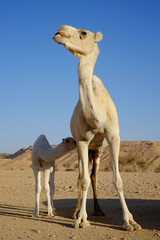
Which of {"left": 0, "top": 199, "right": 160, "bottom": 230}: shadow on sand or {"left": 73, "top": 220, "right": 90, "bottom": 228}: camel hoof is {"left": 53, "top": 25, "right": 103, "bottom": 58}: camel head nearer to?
{"left": 73, "top": 220, "right": 90, "bottom": 228}: camel hoof

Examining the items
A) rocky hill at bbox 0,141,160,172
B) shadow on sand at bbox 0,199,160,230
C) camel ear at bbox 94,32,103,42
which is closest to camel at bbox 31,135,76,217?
shadow on sand at bbox 0,199,160,230

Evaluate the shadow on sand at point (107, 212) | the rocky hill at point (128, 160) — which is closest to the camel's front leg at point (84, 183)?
the shadow on sand at point (107, 212)

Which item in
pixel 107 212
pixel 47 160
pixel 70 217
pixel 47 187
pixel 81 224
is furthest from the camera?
pixel 107 212

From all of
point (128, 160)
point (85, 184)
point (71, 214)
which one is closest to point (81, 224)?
point (85, 184)

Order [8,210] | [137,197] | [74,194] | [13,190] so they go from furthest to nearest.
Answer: [13,190] < [74,194] < [137,197] < [8,210]

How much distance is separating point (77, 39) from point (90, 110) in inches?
53.6

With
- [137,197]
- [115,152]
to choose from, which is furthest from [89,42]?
[137,197]

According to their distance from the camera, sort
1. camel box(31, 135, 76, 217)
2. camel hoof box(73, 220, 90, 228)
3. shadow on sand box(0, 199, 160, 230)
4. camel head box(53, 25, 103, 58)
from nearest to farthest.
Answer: camel head box(53, 25, 103, 58) < camel hoof box(73, 220, 90, 228) < shadow on sand box(0, 199, 160, 230) < camel box(31, 135, 76, 217)

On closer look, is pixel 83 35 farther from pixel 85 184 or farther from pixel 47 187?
pixel 47 187

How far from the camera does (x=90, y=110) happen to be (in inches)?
242

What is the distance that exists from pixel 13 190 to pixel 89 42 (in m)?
9.24

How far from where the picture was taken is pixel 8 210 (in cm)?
910

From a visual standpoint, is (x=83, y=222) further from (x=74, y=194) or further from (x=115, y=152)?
(x=74, y=194)

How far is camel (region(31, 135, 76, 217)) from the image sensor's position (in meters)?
7.94
